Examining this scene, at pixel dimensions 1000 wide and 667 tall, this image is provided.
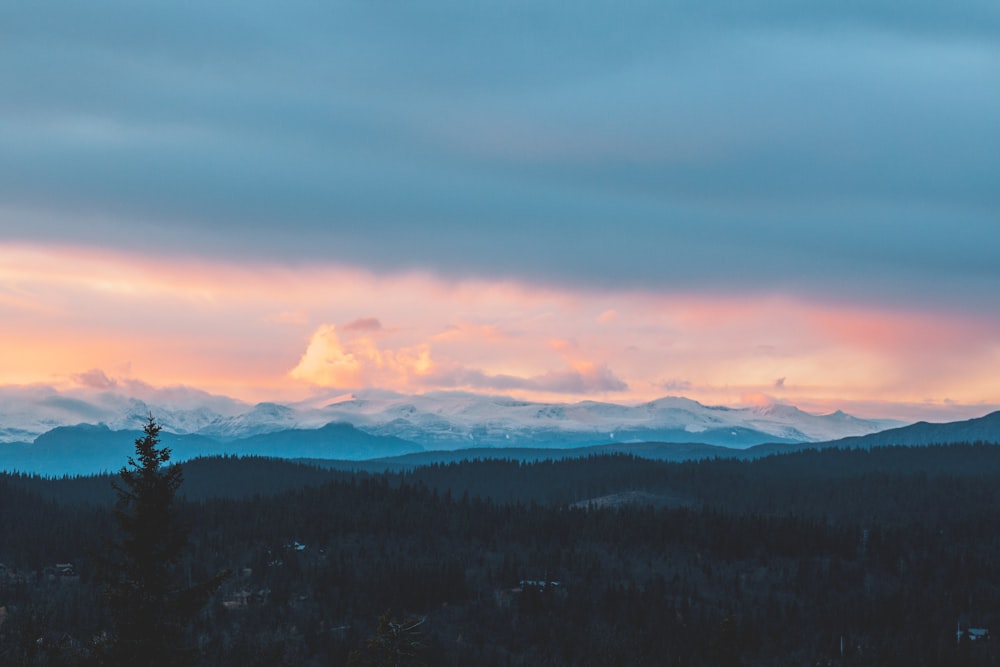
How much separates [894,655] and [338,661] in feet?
277

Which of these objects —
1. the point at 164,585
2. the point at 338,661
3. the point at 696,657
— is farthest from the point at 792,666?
the point at 164,585

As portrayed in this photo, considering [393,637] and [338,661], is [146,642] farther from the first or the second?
[338,661]

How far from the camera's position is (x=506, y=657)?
194500 mm

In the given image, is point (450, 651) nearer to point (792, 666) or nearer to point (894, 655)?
point (792, 666)

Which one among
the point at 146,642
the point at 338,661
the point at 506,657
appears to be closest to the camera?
the point at 146,642

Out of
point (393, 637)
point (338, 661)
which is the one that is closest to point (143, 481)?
point (393, 637)

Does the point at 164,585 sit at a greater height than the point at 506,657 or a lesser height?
greater

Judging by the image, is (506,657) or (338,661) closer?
(338,661)

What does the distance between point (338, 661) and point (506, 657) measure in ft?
87.8

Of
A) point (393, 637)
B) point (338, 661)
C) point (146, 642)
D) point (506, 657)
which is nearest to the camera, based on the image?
point (146, 642)

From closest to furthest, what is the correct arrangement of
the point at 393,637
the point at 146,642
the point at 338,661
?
the point at 146,642 < the point at 393,637 < the point at 338,661

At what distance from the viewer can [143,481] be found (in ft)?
181

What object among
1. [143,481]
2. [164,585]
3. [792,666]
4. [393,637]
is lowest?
[792,666]

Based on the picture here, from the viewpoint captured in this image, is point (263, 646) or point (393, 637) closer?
point (393, 637)
